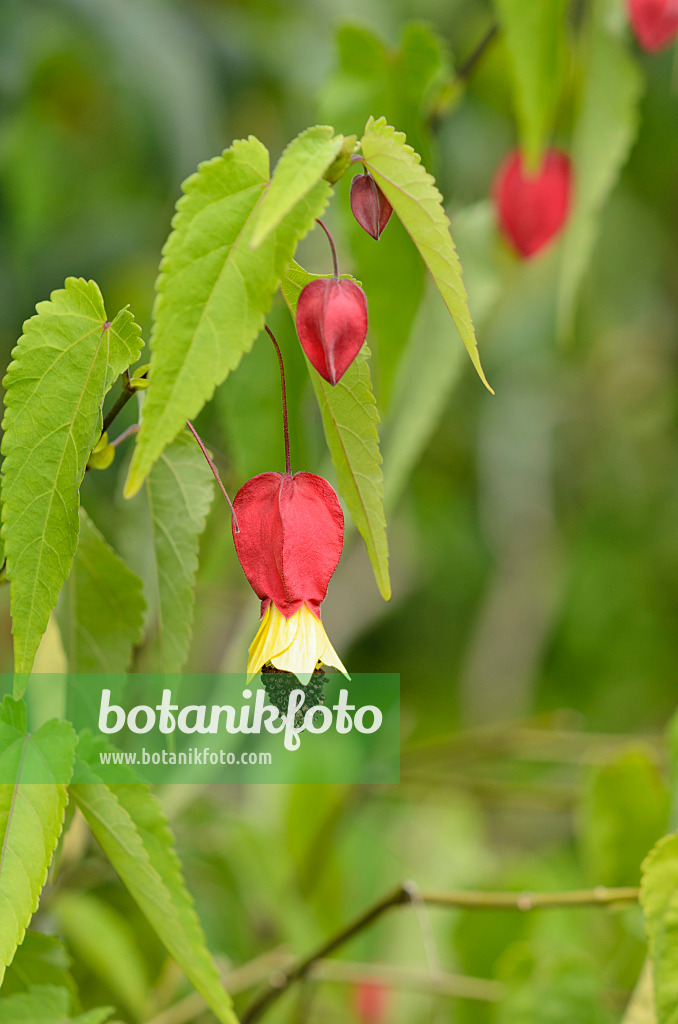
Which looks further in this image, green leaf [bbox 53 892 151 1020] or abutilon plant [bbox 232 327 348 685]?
green leaf [bbox 53 892 151 1020]

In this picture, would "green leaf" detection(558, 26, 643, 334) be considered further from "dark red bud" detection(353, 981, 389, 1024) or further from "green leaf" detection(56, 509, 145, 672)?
"dark red bud" detection(353, 981, 389, 1024)

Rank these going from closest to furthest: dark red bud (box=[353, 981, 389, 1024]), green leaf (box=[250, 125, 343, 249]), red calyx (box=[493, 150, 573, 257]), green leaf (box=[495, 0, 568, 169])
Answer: green leaf (box=[250, 125, 343, 249]), green leaf (box=[495, 0, 568, 169]), red calyx (box=[493, 150, 573, 257]), dark red bud (box=[353, 981, 389, 1024])

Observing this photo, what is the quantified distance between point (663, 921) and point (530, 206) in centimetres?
50

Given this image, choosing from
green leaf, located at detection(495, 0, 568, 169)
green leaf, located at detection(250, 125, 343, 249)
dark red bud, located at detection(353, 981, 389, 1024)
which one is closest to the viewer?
green leaf, located at detection(250, 125, 343, 249)

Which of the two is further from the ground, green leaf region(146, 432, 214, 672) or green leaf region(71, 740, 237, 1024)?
green leaf region(146, 432, 214, 672)

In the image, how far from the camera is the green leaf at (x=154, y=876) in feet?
0.85

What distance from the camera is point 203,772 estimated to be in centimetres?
58

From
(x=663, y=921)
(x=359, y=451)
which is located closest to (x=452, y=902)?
(x=663, y=921)

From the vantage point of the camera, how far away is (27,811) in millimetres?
252

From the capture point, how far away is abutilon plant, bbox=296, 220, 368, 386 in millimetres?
240

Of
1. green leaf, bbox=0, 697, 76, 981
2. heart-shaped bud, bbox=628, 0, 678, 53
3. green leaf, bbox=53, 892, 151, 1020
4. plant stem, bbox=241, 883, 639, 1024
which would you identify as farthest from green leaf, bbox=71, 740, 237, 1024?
heart-shaped bud, bbox=628, 0, 678, 53

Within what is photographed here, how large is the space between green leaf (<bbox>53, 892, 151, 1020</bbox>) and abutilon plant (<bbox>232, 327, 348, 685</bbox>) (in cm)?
37

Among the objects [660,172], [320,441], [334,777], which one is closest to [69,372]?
[320,441]

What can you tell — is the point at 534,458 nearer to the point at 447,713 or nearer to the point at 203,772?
the point at 447,713
